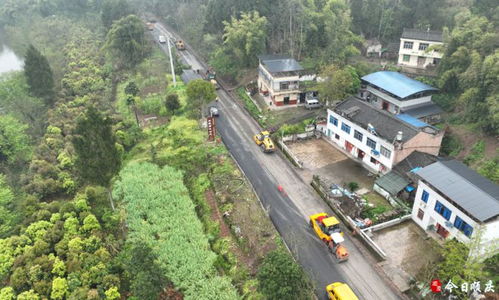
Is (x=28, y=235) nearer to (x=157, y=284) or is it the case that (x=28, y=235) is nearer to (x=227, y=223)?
(x=157, y=284)

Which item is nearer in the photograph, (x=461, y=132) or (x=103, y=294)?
(x=103, y=294)

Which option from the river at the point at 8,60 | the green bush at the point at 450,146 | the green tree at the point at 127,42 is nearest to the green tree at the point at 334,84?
the green bush at the point at 450,146

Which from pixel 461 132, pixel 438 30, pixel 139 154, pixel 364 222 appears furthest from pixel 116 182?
pixel 438 30

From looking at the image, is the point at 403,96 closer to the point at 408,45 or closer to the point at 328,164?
the point at 328,164

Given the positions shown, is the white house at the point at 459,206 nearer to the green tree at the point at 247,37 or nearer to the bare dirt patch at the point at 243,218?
the bare dirt patch at the point at 243,218

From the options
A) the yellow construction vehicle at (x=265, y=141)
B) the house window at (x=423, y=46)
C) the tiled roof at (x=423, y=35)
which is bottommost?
the yellow construction vehicle at (x=265, y=141)
